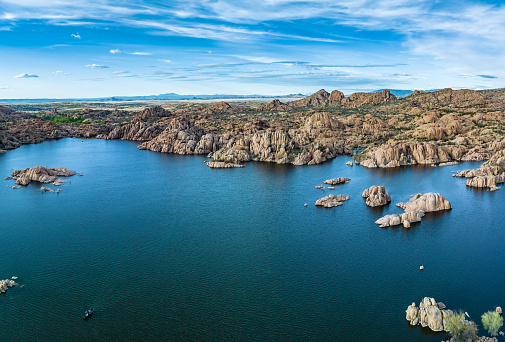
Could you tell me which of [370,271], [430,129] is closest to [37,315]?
[370,271]

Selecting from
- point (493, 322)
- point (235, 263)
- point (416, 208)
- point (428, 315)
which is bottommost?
point (235, 263)

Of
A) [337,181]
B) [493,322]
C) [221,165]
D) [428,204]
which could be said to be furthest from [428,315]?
[221,165]

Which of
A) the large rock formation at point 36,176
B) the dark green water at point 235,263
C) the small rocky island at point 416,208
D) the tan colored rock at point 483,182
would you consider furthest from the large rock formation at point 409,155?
the large rock formation at point 36,176

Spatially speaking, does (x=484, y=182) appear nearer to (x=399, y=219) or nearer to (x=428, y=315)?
(x=399, y=219)

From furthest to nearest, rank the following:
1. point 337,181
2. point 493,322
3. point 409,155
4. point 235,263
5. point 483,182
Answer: point 409,155, point 337,181, point 483,182, point 235,263, point 493,322

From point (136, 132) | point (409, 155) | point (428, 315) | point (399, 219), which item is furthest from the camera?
point (136, 132)
